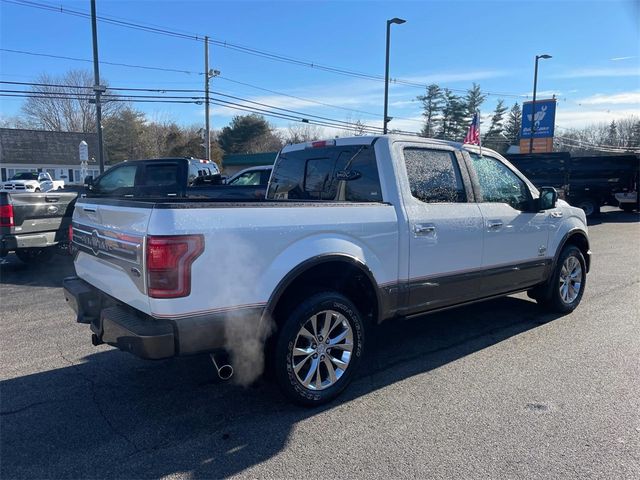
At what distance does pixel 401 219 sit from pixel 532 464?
6.48 ft

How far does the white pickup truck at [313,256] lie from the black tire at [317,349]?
0.01 m

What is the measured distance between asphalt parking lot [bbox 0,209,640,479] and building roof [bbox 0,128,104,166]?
57.2 meters

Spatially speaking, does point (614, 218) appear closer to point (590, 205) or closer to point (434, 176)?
point (590, 205)

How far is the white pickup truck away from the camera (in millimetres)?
2961

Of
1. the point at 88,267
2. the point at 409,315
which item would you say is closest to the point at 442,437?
the point at 409,315

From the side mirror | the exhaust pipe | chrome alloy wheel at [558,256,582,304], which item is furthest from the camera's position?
chrome alloy wheel at [558,256,582,304]

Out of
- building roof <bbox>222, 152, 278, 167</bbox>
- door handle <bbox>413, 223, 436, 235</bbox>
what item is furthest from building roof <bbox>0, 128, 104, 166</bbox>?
door handle <bbox>413, 223, 436, 235</bbox>

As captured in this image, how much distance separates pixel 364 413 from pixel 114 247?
6.89ft

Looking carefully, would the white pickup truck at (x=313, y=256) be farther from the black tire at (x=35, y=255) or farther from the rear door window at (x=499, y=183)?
the black tire at (x=35, y=255)

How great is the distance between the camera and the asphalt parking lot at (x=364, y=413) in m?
2.89

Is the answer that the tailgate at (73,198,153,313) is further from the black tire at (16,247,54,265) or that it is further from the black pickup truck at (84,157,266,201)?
the black pickup truck at (84,157,266,201)

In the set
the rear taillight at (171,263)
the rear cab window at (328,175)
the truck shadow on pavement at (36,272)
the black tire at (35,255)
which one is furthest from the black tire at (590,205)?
the rear taillight at (171,263)

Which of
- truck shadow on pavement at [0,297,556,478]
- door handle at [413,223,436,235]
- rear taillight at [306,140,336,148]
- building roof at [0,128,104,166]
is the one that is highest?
building roof at [0,128,104,166]

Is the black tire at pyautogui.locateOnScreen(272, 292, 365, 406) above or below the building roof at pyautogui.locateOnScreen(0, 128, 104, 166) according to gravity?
below
